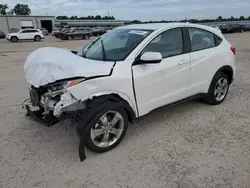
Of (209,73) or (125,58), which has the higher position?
(125,58)

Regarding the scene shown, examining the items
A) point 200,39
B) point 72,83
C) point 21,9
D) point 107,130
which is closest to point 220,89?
point 200,39

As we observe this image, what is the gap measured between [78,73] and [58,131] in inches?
55.2

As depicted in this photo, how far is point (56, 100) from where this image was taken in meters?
3.03

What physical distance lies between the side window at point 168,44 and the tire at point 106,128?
1.03 metres

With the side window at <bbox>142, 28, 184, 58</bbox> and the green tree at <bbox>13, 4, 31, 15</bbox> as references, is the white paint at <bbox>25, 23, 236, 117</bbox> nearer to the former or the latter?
the side window at <bbox>142, 28, 184, 58</bbox>

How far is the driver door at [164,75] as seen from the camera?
10.7 ft

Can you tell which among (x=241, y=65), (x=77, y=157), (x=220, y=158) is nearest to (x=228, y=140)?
(x=220, y=158)

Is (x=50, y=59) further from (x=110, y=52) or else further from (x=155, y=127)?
(x=155, y=127)

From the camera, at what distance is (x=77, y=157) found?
3.04 metres

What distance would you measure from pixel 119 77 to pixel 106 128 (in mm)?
720

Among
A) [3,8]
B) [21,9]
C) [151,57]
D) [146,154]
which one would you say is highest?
[21,9]

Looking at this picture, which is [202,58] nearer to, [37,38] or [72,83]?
[72,83]

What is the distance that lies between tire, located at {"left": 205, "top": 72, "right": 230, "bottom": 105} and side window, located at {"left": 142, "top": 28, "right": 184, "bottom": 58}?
1119 mm

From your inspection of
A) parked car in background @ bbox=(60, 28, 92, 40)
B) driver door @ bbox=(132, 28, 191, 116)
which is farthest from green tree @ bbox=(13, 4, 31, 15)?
driver door @ bbox=(132, 28, 191, 116)
